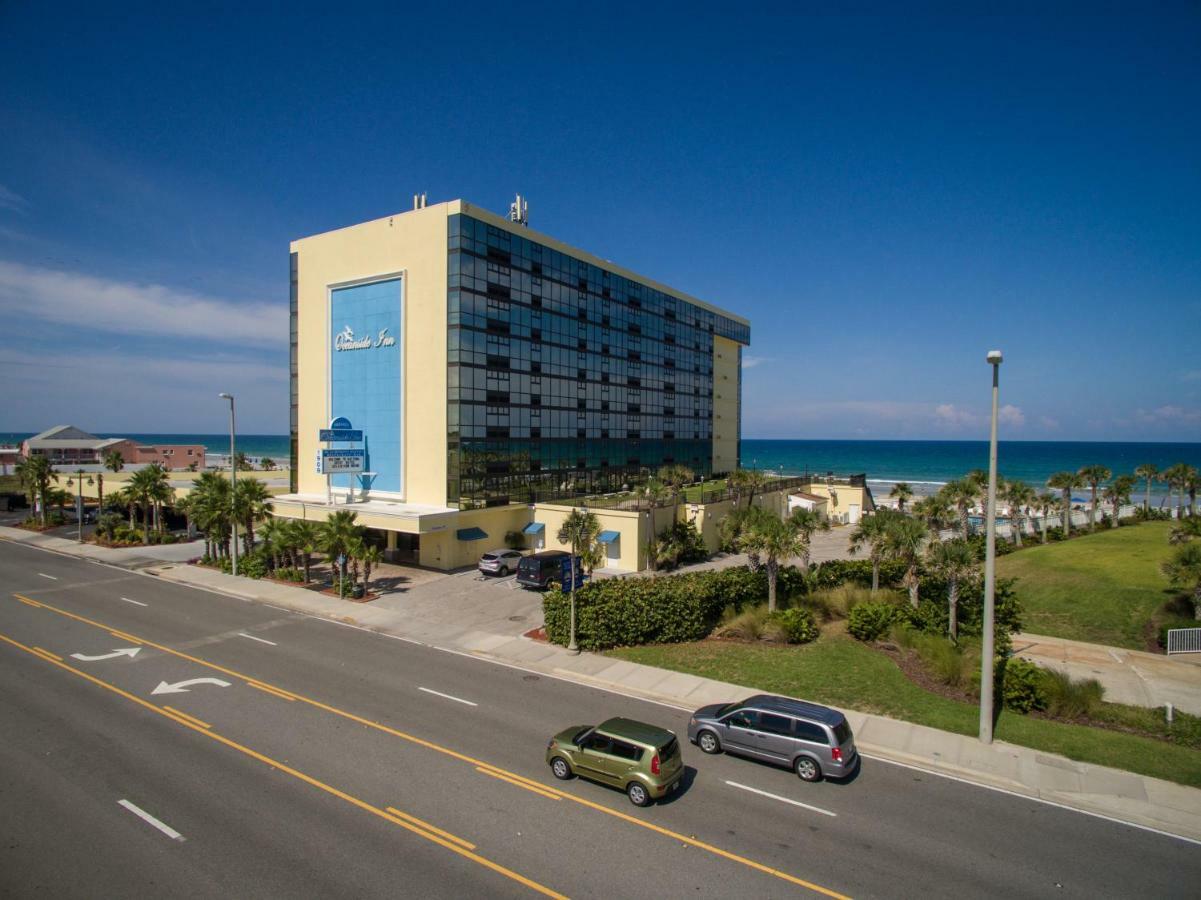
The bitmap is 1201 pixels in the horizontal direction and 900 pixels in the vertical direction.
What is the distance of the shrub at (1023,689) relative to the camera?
58.9 ft

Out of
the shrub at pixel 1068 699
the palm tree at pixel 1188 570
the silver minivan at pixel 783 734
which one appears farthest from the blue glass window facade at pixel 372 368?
the palm tree at pixel 1188 570

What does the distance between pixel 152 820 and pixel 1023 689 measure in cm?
2189

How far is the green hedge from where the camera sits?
78.7ft

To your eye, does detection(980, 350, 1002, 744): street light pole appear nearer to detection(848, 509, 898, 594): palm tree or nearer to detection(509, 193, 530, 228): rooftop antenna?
detection(848, 509, 898, 594): palm tree

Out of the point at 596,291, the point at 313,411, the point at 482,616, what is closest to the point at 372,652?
the point at 482,616

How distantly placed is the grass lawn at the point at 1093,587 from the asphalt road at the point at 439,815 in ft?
63.9

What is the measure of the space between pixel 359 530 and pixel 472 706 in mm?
18033

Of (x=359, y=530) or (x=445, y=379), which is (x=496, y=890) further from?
(x=445, y=379)

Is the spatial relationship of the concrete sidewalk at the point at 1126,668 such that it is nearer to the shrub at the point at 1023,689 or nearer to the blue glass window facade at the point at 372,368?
the shrub at the point at 1023,689

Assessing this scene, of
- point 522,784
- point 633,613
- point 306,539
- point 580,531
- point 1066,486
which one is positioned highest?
point 1066,486

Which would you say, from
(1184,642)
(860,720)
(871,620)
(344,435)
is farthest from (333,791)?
(344,435)

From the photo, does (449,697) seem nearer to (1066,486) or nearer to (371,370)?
(371,370)

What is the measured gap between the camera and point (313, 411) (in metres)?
44.9

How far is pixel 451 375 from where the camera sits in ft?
127
